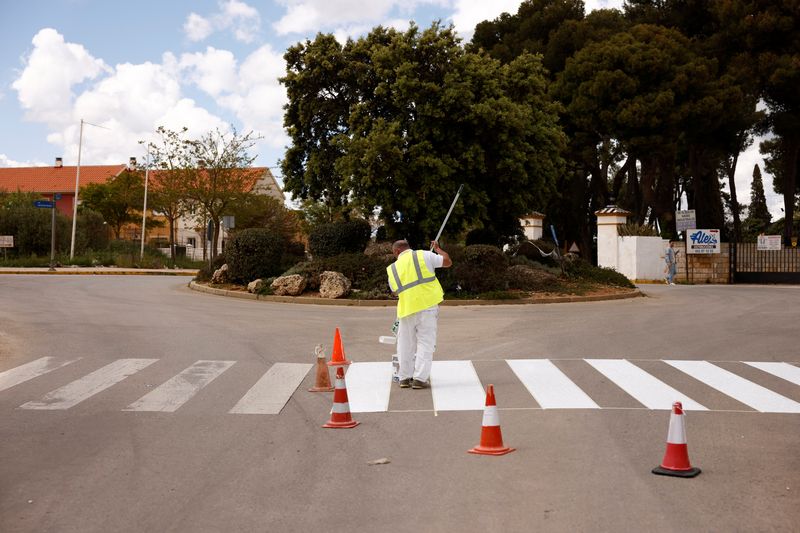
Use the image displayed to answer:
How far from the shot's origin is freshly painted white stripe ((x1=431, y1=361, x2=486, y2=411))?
361 inches

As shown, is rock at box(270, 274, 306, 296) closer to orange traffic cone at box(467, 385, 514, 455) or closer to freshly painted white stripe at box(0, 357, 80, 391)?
freshly painted white stripe at box(0, 357, 80, 391)

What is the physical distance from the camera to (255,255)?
2656cm

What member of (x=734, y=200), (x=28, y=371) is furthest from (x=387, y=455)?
(x=734, y=200)

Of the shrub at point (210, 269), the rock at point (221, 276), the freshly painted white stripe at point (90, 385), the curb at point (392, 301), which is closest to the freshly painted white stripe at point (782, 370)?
the freshly painted white stripe at point (90, 385)

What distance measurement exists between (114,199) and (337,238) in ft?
165

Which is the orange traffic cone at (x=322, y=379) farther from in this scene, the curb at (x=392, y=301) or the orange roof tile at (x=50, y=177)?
the orange roof tile at (x=50, y=177)

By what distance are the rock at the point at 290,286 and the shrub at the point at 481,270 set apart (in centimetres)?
413

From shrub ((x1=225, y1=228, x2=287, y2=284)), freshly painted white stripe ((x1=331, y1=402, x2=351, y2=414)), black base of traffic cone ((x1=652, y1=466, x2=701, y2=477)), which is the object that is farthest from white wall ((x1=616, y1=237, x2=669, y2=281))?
black base of traffic cone ((x1=652, y1=466, x2=701, y2=477))

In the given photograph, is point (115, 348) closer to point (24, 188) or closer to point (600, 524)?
point (600, 524)

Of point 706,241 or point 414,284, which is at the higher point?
point 706,241

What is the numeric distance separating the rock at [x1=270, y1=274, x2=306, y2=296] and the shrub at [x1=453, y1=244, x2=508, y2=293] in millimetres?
4127

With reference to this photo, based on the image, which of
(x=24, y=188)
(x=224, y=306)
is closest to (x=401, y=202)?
(x=224, y=306)

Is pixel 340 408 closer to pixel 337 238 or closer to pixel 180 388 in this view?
pixel 180 388

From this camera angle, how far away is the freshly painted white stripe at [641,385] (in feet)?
30.3
